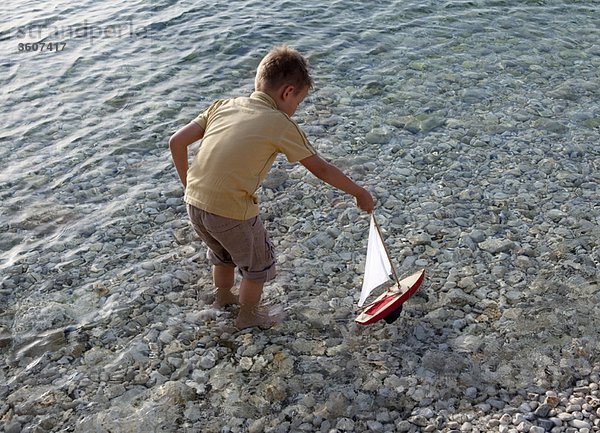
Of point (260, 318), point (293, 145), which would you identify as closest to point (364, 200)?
point (293, 145)

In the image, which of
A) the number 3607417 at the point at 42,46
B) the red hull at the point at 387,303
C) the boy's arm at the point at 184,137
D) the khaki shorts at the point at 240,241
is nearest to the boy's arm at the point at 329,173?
the khaki shorts at the point at 240,241

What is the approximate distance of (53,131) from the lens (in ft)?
31.2

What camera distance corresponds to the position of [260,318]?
20.1 feet

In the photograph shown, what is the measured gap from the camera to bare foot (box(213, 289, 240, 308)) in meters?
6.29

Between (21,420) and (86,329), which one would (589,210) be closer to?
(86,329)

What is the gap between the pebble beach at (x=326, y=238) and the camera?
17.5ft

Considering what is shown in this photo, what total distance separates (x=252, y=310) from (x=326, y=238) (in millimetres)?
1501

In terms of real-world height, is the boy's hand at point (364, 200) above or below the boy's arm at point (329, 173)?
below

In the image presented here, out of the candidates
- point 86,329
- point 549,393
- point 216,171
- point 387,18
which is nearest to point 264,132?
point 216,171

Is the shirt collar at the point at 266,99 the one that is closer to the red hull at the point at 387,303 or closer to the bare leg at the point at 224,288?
the bare leg at the point at 224,288

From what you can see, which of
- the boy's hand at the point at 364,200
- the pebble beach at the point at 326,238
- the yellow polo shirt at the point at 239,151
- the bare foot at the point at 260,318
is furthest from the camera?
the bare foot at the point at 260,318

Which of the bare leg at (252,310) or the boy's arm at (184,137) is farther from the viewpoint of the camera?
the bare leg at (252,310)

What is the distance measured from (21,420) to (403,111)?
6.51 meters

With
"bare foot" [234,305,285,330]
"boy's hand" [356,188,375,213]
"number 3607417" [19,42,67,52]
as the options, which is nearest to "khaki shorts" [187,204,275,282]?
"bare foot" [234,305,285,330]
